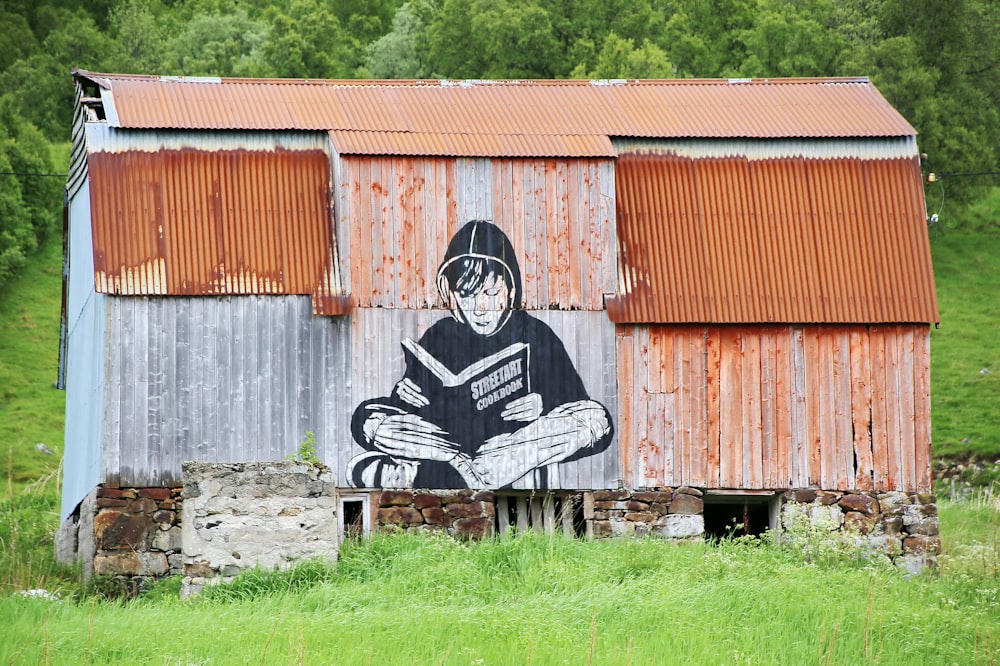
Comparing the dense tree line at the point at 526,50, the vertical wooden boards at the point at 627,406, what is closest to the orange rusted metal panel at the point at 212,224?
the vertical wooden boards at the point at 627,406

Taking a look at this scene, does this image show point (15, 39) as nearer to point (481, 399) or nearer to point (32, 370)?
point (32, 370)

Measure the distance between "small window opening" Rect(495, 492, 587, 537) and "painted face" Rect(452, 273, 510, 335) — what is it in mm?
2384

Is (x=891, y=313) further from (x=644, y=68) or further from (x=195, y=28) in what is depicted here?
(x=195, y=28)

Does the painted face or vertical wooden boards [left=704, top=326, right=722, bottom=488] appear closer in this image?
the painted face

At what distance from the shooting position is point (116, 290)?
19859 mm

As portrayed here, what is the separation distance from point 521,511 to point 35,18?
65.5 m

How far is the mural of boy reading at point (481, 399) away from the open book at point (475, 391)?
0.01 metres

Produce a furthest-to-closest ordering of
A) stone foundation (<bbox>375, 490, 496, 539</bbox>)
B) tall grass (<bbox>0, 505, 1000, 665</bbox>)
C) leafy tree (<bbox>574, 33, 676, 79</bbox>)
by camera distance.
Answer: leafy tree (<bbox>574, 33, 676, 79</bbox>) → stone foundation (<bbox>375, 490, 496, 539</bbox>) → tall grass (<bbox>0, 505, 1000, 665</bbox>)

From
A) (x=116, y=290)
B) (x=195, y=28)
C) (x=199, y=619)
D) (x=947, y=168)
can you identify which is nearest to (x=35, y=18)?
(x=195, y=28)

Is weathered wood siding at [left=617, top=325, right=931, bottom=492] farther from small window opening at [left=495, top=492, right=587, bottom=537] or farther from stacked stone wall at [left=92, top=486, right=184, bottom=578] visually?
stacked stone wall at [left=92, top=486, right=184, bottom=578]

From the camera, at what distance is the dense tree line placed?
48219 mm

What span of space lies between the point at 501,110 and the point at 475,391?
14.9ft

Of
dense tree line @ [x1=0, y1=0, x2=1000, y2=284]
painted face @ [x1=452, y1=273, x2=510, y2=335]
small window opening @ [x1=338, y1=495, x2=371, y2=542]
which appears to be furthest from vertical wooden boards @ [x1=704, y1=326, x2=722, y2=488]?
dense tree line @ [x1=0, y1=0, x2=1000, y2=284]

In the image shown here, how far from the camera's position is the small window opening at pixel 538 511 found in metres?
20.9
